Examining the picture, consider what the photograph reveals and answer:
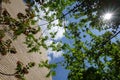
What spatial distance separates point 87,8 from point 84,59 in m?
2.38

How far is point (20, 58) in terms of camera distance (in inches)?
570

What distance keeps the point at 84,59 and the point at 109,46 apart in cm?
117

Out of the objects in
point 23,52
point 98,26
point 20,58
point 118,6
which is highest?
point 23,52

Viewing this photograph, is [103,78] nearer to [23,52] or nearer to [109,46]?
[109,46]

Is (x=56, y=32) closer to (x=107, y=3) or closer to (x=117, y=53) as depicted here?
(x=107, y=3)

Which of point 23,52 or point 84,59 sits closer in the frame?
point 84,59

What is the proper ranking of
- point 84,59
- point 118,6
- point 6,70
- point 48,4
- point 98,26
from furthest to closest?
point 6,70 → point 84,59 → point 98,26 → point 48,4 → point 118,6

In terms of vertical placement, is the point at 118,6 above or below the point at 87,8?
below

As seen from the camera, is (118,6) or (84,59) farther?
(84,59)

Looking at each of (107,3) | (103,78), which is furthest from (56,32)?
(103,78)

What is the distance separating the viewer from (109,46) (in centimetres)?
1003

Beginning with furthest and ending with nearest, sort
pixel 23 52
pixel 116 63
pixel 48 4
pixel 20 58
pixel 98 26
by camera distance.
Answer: pixel 23 52
pixel 20 58
pixel 116 63
pixel 98 26
pixel 48 4

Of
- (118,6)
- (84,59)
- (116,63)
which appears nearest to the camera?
(118,6)

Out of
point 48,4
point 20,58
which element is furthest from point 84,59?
point 20,58
